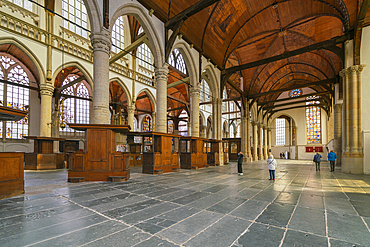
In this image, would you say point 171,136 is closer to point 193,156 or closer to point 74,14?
point 193,156

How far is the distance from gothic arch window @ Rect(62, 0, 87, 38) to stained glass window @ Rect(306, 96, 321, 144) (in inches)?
1290

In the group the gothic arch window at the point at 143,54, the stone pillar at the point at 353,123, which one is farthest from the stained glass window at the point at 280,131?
the gothic arch window at the point at 143,54

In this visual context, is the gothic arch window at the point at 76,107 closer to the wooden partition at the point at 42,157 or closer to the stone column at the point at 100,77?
the wooden partition at the point at 42,157

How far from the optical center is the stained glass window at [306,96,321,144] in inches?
1243

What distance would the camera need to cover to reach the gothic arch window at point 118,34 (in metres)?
19.2

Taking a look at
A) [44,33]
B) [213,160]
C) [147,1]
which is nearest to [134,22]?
[44,33]

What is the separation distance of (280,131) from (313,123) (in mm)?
5344

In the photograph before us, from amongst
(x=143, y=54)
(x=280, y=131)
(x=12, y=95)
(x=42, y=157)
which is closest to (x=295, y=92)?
(x=280, y=131)

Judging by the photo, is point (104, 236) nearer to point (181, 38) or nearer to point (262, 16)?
point (181, 38)

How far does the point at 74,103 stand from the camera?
74.0 feet

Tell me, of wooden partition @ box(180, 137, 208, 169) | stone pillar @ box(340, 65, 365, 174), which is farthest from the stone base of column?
wooden partition @ box(180, 137, 208, 169)

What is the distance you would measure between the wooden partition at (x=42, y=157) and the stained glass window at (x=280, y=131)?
1343 inches

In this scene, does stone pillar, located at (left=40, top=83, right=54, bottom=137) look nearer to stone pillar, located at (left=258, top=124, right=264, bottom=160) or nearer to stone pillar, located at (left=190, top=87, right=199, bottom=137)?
stone pillar, located at (left=190, top=87, right=199, bottom=137)

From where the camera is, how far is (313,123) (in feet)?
105
